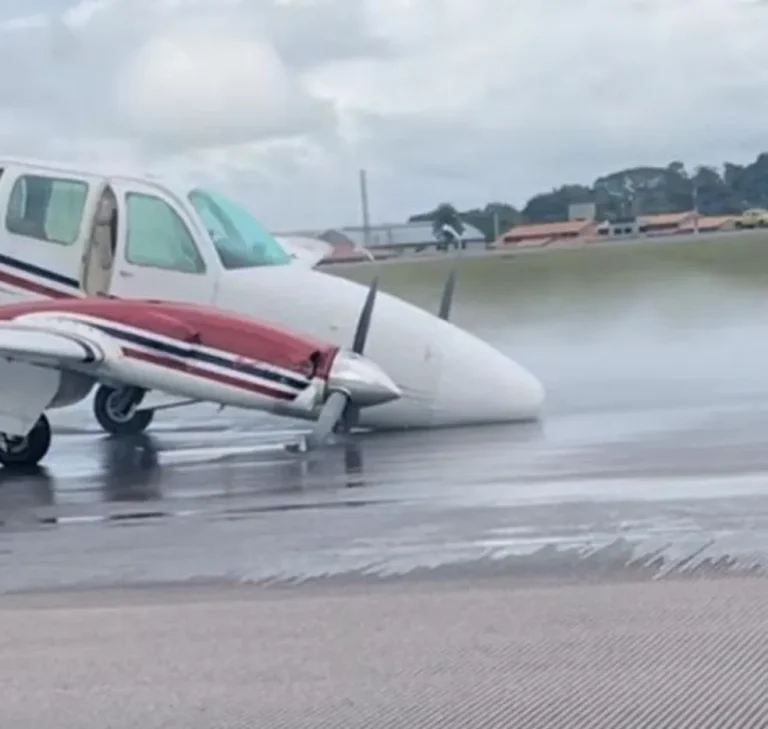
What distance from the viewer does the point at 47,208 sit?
17438 millimetres

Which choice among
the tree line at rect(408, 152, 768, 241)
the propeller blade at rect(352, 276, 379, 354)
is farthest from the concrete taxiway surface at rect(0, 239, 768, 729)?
the tree line at rect(408, 152, 768, 241)

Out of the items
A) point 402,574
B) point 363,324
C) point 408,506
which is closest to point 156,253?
point 363,324

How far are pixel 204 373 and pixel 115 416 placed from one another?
3694 mm

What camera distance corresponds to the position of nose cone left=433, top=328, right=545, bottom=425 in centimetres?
1692

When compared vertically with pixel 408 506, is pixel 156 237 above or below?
above

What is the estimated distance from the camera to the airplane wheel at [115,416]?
18500 millimetres

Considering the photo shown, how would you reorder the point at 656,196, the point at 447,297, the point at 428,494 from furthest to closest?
the point at 656,196, the point at 447,297, the point at 428,494

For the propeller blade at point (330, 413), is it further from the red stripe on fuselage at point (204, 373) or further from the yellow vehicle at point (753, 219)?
the yellow vehicle at point (753, 219)

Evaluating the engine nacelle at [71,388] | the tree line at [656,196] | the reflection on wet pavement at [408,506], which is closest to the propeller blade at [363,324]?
the reflection on wet pavement at [408,506]

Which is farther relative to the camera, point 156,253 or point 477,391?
point 156,253

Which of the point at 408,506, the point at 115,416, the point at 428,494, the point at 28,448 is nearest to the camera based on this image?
the point at 408,506

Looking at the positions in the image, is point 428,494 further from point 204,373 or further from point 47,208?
point 47,208

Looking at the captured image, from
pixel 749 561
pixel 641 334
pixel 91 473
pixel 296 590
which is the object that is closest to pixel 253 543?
pixel 296 590

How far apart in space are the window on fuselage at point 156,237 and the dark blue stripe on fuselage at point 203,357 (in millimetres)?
2152
